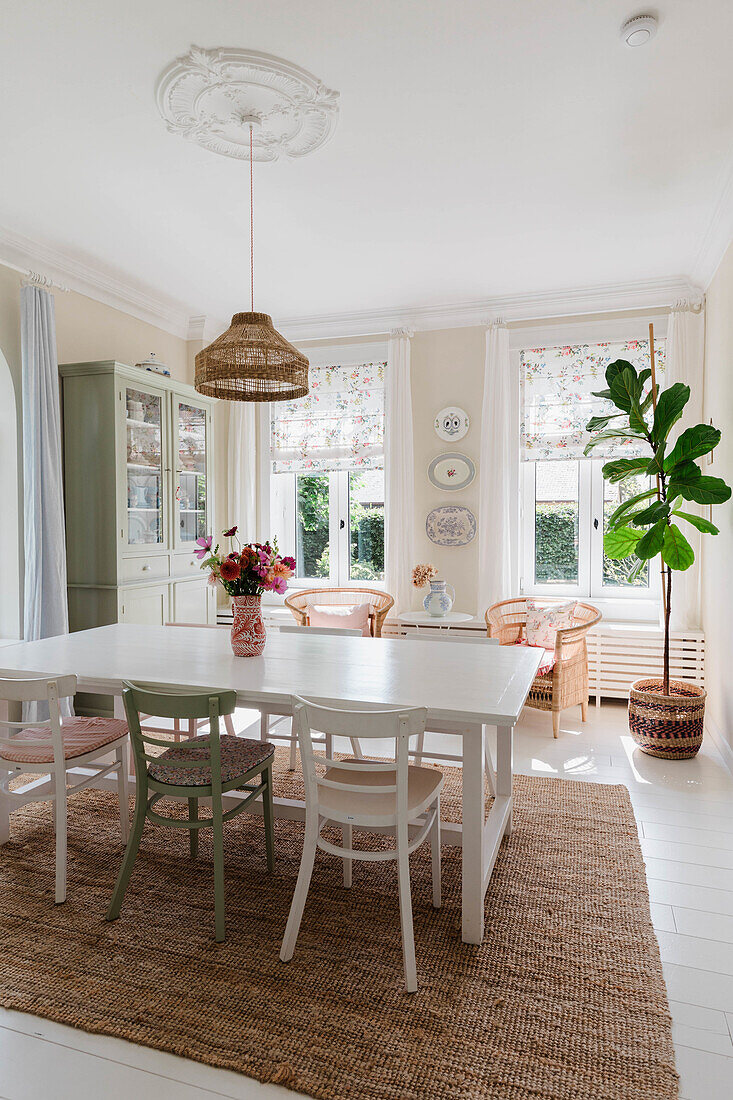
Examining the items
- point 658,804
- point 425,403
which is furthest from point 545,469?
point 658,804

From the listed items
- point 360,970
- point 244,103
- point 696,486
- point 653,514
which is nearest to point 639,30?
point 244,103

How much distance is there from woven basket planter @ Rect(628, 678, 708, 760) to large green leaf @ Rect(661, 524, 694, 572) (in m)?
0.74

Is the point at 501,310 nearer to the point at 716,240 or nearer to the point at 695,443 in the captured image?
the point at 716,240

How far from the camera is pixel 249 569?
273 centimetres

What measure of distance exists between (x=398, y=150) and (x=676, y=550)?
2465mm

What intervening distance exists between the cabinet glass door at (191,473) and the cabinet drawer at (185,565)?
97 millimetres

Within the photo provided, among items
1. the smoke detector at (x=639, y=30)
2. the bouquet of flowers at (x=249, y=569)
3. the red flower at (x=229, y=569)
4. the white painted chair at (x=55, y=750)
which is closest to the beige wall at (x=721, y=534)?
the smoke detector at (x=639, y=30)

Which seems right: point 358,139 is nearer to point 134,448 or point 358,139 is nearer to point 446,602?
point 134,448

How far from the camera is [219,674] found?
2.47 metres

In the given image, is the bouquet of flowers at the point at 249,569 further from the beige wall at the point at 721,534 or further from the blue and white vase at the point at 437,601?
the beige wall at the point at 721,534

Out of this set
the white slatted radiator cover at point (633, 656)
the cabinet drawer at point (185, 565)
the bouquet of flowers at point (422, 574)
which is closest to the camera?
the white slatted radiator cover at point (633, 656)

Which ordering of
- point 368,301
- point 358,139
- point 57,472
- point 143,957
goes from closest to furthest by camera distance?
point 143,957 < point 358,139 < point 57,472 < point 368,301

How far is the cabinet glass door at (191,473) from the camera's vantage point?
192 inches

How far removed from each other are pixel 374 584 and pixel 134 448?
2169mm
